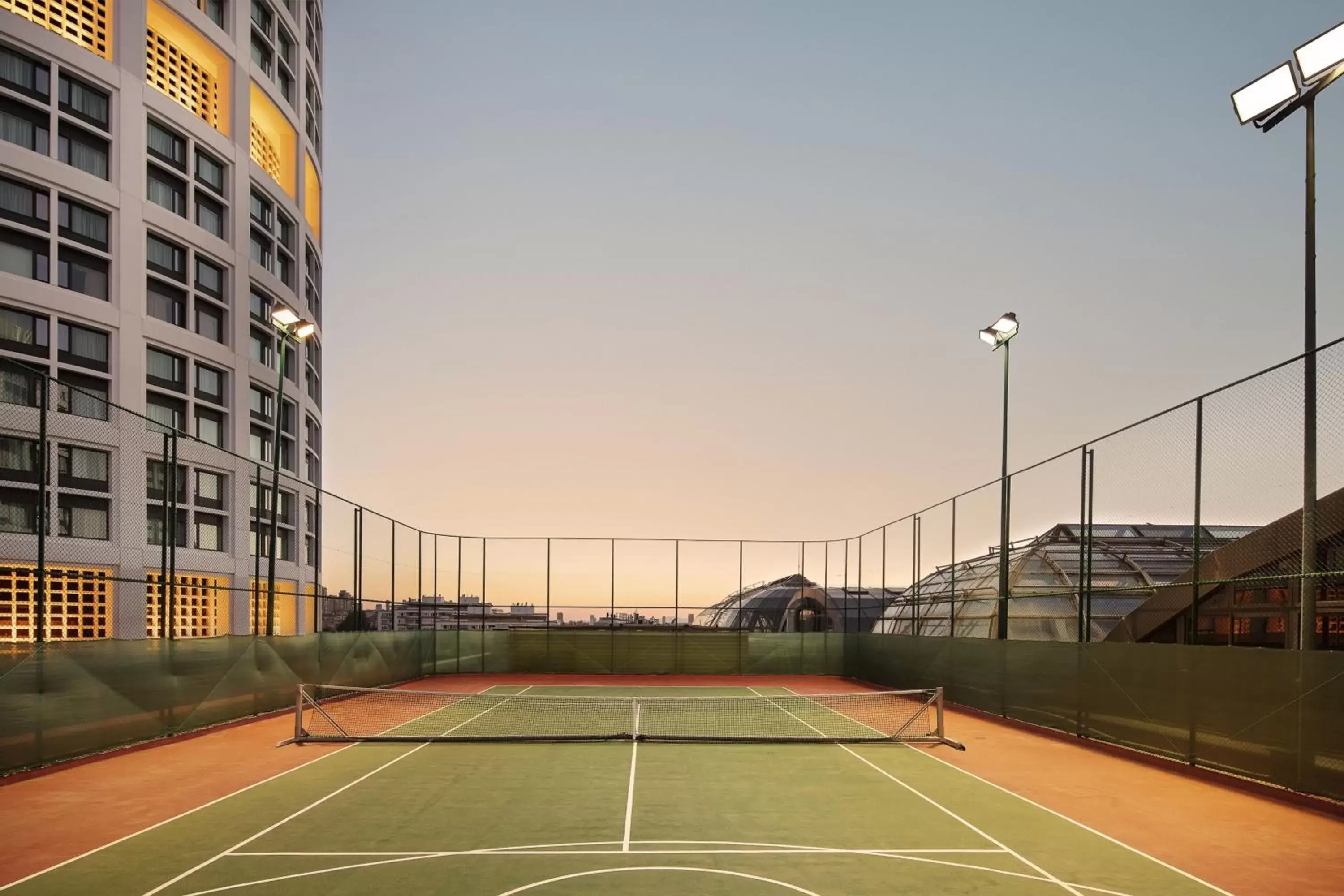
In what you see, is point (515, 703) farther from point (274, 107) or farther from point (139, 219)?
point (274, 107)

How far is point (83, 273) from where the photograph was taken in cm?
3750

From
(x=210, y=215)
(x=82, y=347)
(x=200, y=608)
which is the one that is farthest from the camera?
(x=210, y=215)

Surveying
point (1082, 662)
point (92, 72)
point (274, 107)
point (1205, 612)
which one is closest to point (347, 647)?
point (1082, 662)

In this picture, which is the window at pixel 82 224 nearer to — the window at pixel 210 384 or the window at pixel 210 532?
the window at pixel 210 384

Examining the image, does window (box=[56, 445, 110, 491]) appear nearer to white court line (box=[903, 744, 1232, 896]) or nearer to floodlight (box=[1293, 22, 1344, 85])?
white court line (box=[903, 744, 1232, 896])

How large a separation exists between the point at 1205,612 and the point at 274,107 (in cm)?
4365

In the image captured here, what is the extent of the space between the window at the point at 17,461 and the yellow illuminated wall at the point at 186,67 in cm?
1458

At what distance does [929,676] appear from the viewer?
25453mm

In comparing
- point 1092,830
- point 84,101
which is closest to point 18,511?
point 84,101

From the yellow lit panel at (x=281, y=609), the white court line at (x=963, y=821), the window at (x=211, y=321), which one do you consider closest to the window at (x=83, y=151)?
the window at (x=211, y=321)

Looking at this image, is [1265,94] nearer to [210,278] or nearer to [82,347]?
[82,347]

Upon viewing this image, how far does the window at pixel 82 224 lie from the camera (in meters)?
36.5

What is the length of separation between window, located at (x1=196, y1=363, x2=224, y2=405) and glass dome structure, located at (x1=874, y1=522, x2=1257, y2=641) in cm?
2895

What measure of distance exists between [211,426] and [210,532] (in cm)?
478
